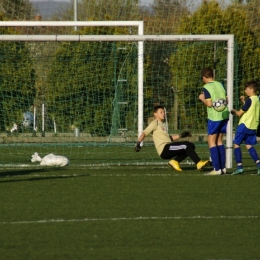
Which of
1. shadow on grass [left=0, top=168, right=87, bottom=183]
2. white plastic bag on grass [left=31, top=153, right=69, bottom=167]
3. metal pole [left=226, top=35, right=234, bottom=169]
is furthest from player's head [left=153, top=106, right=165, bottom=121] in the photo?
white plastic bag on grass [left=31, top=153, right=69, bottom=167]

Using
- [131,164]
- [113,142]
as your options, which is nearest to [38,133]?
[113,142]

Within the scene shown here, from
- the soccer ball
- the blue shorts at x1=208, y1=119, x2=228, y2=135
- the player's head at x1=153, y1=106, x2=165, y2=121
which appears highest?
the soccer ball

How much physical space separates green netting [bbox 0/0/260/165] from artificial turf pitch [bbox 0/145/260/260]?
672 cm

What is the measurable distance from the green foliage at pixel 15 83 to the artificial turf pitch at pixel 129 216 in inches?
269

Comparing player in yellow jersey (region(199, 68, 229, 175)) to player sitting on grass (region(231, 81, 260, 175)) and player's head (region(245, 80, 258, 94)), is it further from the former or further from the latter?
player's head (region(245, 80, 258, 94))

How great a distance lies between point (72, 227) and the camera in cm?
A: 845

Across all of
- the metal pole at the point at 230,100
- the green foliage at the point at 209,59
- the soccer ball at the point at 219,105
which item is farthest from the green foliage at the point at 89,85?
the soccer ball at the point at 219,105

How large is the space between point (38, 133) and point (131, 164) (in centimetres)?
536

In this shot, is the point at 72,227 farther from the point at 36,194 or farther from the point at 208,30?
the point at 208,30

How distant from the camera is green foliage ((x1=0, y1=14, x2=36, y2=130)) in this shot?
810 inches

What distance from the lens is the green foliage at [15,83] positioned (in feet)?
67.5

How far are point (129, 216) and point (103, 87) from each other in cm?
1281

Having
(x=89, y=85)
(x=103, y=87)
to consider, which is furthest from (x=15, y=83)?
(x=103, y=87)

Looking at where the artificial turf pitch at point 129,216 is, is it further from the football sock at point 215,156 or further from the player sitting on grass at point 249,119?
the player sitting on grass at point 249,119
